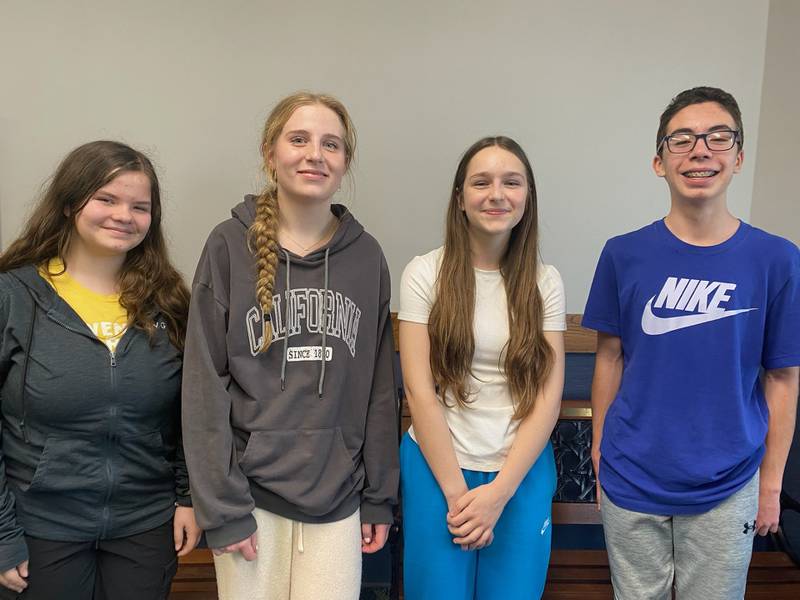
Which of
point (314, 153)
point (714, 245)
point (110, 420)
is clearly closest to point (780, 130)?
point (714, 245)

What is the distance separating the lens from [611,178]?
229 centimetres

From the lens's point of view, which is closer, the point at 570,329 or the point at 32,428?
the point at 32,428

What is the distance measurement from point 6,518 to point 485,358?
1129mm

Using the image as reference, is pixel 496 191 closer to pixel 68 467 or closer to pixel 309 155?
pixel 309 155

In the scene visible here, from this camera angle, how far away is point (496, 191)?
145cm

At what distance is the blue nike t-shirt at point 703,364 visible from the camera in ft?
4.42

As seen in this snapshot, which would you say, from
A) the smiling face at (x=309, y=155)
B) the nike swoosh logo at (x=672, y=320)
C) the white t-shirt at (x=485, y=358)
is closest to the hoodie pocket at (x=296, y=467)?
the white t-shirt at (x=485, y=358)

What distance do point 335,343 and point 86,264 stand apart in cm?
63

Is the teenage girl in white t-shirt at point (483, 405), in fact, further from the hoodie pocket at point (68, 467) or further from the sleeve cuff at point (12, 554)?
the sleeve cuff at point (12, 554)

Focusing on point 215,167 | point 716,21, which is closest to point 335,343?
point 215,167

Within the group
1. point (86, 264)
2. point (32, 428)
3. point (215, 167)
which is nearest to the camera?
point (32, 428)

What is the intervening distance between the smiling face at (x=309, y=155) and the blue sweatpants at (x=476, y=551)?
28.3 inches

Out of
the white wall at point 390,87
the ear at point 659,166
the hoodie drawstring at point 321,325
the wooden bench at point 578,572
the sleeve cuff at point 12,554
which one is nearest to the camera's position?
the sleeve cuff at point 12,554

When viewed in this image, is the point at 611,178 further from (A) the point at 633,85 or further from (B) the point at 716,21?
(B) the point at 716,21
